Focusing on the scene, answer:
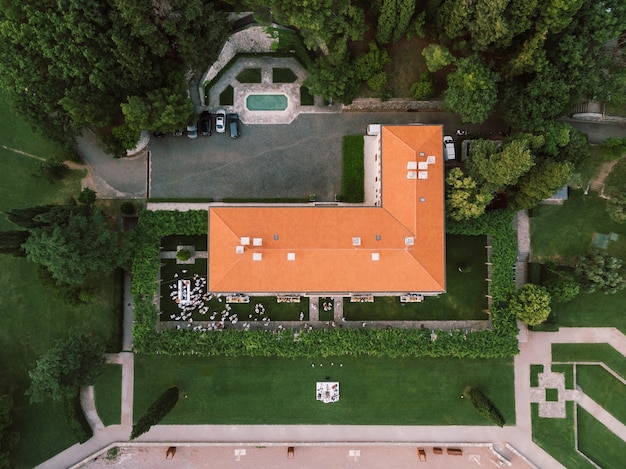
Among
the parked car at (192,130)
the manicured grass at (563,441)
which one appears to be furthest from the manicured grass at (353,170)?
the manicured grass at (563,441)

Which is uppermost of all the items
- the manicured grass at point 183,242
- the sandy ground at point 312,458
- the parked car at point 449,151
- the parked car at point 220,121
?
the parked car at point 220,121

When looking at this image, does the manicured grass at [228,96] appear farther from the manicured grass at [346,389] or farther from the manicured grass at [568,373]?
the manicured grass at [568,373]

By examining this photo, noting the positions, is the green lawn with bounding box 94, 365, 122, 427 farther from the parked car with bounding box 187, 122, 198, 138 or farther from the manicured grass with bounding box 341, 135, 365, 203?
the manicured grass with bounding box 341, 135, 365, 203

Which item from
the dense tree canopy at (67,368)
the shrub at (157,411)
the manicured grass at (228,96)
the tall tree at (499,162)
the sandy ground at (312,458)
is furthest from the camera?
the sandy ground at (312,458)

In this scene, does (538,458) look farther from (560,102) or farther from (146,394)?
(146,394)

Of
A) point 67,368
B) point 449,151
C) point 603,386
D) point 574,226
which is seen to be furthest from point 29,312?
point 603,386

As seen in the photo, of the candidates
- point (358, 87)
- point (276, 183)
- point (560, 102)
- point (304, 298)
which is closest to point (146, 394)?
point (304, 298)

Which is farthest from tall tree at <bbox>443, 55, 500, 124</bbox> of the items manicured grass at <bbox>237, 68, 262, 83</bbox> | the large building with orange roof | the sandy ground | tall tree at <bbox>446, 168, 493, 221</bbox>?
the sandy ground
